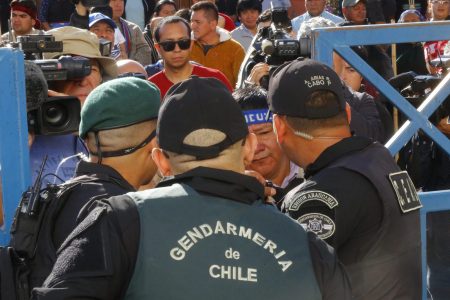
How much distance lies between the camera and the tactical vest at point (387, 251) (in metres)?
2.91

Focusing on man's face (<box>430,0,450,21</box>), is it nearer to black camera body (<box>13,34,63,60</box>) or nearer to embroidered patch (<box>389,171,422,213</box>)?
black camera body (<box>13,34,63,60</box>)

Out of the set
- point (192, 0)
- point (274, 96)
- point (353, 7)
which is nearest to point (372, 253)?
point (274, 96)

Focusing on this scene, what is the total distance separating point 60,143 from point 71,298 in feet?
7.60

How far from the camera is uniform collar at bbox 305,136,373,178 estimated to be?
306 centimetres

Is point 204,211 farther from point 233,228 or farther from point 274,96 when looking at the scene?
point 274,96

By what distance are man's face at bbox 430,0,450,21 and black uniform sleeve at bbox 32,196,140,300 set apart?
9264 millimetres

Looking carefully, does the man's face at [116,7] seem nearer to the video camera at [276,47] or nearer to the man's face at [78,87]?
the video camera at [276,47]

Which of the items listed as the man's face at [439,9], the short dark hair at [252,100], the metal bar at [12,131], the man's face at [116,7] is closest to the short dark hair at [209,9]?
the man's face at [116,7]

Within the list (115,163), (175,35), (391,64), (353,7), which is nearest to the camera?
(115,163)

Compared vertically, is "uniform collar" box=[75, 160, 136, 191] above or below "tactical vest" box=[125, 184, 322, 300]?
below

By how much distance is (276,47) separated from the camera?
4355mm

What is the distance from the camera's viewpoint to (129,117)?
3.22 meters

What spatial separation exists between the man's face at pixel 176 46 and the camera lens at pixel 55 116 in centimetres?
261

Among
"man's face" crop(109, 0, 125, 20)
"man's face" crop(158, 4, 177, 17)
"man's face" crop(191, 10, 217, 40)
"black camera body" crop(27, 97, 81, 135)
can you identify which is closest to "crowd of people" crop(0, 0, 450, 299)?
"black camera body" crop(27, 97, 81, 135)
